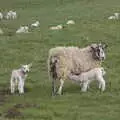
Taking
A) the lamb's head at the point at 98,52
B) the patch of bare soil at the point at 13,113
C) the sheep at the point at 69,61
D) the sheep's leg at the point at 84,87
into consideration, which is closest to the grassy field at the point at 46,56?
the patch of bare soil at the point at 13,113

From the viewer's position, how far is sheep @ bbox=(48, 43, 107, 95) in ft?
64.3

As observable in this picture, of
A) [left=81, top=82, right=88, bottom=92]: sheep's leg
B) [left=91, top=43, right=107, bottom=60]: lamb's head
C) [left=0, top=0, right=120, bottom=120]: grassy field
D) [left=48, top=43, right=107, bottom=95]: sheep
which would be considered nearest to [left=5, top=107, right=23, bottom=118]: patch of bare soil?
[left=0, top=0, right=120, bottom=120]: grassy field

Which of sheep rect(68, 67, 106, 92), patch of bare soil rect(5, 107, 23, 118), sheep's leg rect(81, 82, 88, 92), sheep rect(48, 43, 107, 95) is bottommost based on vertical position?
patch of bare soil rect(5, 107, 23, 118)

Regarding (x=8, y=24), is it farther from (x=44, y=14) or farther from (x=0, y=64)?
(x=0, y=64)

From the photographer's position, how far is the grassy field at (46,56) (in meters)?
16.4

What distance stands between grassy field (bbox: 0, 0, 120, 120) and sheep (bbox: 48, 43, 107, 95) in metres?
0.68

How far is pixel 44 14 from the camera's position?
4884cm

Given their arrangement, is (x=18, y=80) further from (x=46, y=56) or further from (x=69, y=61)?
(x=46, y=56)

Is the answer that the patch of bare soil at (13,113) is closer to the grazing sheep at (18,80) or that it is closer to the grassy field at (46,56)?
the grassy field at (46,56)

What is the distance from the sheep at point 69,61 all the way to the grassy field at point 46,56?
681mm

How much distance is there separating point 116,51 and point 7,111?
12304 mm

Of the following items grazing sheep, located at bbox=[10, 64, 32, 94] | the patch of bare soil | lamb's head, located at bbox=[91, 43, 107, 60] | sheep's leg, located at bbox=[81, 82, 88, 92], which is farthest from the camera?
lamb's head, located at bbox=[91, 43, 107, 60]

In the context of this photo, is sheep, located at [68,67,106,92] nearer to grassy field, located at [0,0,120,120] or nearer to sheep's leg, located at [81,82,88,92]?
sheep's leg, located at [81,82,88,92]

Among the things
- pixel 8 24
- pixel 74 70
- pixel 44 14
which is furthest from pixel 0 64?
pixel 44 14
